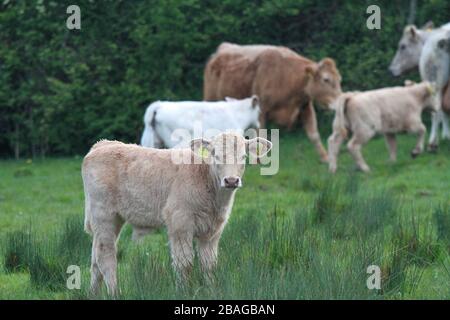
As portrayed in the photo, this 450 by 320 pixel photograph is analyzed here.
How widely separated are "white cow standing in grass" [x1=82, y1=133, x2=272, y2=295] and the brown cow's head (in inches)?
320

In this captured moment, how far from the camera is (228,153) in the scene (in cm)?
728

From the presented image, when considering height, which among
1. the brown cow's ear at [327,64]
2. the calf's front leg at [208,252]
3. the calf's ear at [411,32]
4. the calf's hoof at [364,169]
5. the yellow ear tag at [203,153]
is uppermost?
the calf's ear at [411,32]

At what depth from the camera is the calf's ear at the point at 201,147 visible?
745 cm

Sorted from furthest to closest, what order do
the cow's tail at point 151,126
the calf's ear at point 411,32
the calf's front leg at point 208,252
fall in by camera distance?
the calf's ear at point 411,32 → the cow's tail at point 151,126 → the calf's front leg at point 208,252

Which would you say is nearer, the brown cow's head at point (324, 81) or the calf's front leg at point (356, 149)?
the calf's front leg at point (356, 149)

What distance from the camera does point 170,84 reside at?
17.7 m

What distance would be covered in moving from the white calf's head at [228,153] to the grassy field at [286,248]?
0.58 metres

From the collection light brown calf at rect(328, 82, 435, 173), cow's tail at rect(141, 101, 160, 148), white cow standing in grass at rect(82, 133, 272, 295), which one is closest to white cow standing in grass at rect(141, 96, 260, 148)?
cow's tail at rect(141, 101, 160, 148)

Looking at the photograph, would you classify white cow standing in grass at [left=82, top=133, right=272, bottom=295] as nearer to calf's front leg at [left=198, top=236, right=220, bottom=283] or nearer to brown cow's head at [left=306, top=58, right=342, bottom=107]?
calf's front leg at [left=198, top=236, right=220, bottom=283]

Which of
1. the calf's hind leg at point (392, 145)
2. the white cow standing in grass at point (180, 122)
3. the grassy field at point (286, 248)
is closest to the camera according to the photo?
the grassy field at point (286, 248)

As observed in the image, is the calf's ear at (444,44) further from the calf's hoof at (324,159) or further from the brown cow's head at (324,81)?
the calf's hoof at (324,159)

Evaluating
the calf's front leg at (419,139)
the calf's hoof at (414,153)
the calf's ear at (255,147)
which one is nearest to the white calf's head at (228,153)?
the calf's ear at (255,147)

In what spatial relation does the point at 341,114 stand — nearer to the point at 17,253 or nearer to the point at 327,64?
the point at 327,64

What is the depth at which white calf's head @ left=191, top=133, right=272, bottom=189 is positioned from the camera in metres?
7.17
